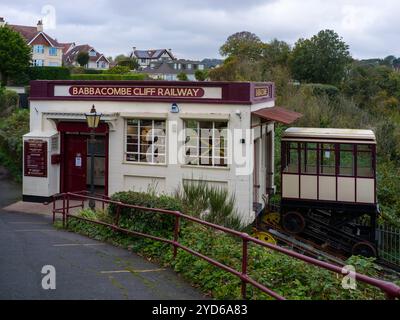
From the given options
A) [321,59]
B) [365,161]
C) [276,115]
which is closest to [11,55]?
[321,59]

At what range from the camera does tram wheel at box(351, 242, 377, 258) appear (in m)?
17.1

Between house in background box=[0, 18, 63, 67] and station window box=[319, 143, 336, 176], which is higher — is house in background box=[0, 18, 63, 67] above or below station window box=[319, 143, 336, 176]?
above

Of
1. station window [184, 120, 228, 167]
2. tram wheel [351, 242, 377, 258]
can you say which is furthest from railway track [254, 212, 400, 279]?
station window [184, 120, 228, 167]

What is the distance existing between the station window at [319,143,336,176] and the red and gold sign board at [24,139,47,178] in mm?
8720

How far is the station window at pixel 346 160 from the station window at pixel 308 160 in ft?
2.61

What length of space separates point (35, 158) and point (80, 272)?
10.3 meters

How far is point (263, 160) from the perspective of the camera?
19.1 m

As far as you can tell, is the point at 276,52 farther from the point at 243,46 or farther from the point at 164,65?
the point at 164,65

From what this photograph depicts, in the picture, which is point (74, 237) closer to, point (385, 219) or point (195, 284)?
point (195, 284)

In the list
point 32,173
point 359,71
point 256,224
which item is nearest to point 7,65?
point 359,71

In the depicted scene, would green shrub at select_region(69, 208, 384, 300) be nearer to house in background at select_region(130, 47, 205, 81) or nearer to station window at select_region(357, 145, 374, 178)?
station window at select_region(357, 145, 374, 178)

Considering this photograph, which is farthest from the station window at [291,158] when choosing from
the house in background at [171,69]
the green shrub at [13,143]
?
the house in background at [171,69]

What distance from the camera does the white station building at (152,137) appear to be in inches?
639
